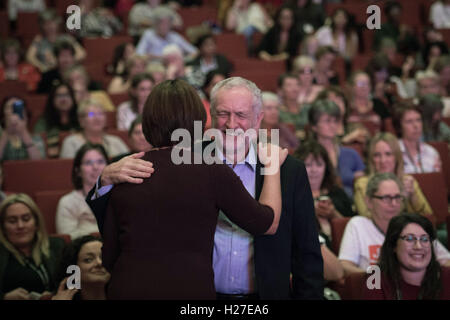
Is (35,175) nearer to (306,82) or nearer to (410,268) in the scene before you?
(410,268)

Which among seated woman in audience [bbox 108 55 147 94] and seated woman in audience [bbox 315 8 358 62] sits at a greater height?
seated woman in audience [bbox 315 8 358 62]

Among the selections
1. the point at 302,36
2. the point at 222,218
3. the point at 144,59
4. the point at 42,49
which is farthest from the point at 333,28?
the point at 222,218

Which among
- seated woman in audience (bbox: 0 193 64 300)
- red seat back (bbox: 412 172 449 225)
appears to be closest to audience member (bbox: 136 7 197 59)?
red seat back (bbox: 412 172 449 225)

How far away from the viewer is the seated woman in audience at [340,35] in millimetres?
6656

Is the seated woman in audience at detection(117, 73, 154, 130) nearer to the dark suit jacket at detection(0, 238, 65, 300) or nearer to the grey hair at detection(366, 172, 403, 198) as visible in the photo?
the dark suit jacket at detection(0, 238, 65, 300)

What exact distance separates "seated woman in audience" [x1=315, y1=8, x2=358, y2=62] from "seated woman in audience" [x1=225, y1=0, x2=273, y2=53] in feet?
1.98

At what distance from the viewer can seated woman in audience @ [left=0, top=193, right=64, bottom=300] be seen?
3281 mm

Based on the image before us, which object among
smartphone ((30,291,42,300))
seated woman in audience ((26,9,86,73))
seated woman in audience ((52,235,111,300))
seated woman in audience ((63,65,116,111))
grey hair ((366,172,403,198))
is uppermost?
seated woman in audience ((26,9,86,73))

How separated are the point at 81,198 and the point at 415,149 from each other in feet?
6.67

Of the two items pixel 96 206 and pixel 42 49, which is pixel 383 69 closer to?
pixel 42 49

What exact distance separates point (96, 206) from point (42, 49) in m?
4.75

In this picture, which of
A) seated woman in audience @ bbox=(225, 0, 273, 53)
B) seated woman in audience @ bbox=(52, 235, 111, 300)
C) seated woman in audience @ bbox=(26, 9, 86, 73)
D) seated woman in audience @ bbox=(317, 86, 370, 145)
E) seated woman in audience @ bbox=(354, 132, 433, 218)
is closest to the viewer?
seated woman in audience @ bbox=(52, 235, 111, 300)

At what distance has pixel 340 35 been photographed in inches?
265

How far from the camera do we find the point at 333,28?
674 cm
